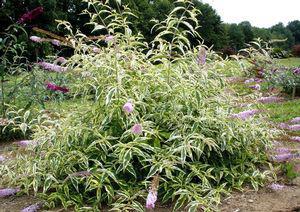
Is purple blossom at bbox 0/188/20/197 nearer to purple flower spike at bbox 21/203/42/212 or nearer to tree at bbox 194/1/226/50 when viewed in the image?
purple flower spike at bbox 21/203/42/212

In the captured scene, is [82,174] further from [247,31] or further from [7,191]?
[247,31]

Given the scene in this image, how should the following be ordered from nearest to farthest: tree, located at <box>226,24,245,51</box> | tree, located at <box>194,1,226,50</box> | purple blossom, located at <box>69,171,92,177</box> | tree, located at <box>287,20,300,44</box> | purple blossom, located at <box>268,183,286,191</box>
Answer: purple blossom, located at <box>69,171,92,177</box> < purple blossom, located at <box>268,183,286,191</box> < tree, located at <box>194,1,226,50</box> < tree, located at <box>287,20,300,44</box> < tree, located at <box>226,24,245,51</box>

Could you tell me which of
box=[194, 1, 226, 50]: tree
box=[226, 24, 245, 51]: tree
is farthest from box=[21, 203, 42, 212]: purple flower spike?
box=[226, 24, 245, 51]: tree

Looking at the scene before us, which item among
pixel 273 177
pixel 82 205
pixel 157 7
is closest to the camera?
pixel 82 205

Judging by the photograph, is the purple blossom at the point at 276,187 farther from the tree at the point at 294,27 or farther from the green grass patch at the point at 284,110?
the tree at the point at 294,27

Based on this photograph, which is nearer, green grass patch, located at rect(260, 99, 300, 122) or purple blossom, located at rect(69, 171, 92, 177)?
purple blossom, located at rect(69, 171, 92, 177)

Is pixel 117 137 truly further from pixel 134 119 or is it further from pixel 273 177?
pixel 273 177

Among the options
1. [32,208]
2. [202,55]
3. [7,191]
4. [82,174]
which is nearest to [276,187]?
[202,55]

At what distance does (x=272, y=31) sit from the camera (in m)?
58.8

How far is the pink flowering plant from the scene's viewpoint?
353 cm

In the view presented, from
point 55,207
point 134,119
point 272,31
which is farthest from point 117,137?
point 272,31

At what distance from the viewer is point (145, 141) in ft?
12.3

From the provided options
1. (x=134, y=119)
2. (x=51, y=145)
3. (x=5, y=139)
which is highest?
(x=134, y=119)

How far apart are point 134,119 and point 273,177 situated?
1.31 metres
